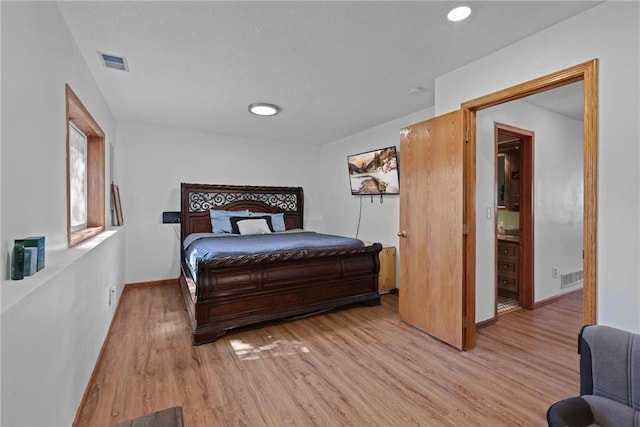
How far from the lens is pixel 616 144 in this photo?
1707mm

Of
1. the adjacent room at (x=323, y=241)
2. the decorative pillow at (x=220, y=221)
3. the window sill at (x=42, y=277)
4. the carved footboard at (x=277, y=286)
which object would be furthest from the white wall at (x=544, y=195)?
the decorative pillow at (x=220, y=221)

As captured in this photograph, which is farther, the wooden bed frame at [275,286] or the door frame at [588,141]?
the wooden bed frame at [275,286]

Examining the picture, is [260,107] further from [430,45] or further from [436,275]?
[436,275]

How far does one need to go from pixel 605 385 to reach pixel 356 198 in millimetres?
3892

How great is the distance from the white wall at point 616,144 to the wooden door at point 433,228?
87 cm

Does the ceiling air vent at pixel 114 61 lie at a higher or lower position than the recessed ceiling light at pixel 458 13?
higher

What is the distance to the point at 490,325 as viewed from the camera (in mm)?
3145

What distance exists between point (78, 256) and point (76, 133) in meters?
1.64

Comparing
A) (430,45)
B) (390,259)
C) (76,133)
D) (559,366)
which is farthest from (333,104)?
(559,366)

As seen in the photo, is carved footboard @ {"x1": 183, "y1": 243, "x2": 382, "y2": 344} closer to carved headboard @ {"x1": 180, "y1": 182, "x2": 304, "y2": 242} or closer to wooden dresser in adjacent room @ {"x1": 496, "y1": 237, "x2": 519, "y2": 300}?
wooden dresser in adjacent room @ {"x1": 496, "y1": 237, "x2": 519, "y2": 300}

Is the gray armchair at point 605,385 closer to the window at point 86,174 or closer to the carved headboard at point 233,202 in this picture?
the window at point 86,174

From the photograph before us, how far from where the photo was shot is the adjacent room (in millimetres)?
1592

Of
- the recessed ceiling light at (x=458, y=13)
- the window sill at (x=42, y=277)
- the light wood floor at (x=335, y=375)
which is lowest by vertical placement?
the light wood floor at (x=335, y=375)

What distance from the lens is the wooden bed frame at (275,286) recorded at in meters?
2.79
